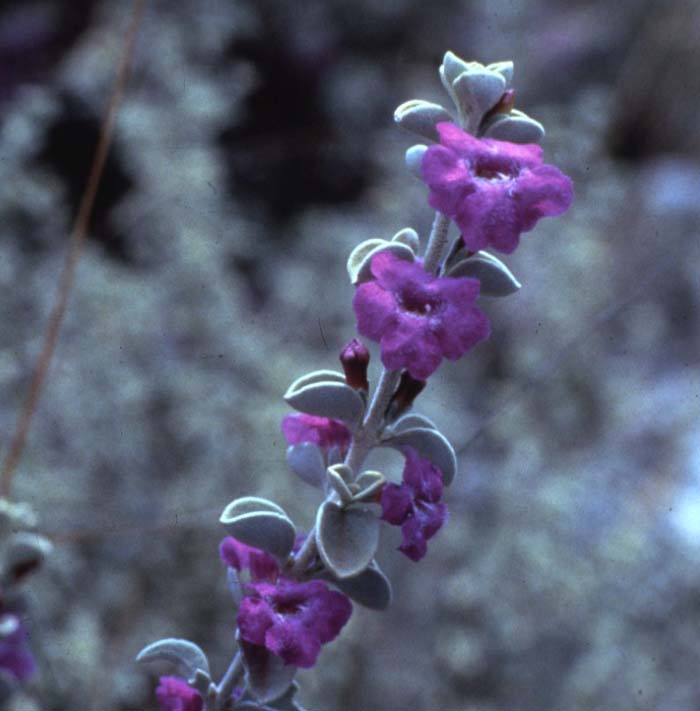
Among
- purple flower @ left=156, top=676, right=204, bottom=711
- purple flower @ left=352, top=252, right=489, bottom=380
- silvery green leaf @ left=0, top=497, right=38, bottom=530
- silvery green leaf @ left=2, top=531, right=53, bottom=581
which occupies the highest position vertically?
purple flower @ left=352, top=252, right=489, bottom=380

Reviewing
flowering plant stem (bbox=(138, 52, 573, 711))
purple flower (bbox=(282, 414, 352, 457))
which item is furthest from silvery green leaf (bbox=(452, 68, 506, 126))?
purple flower (bbox=(282, 414, 352, 457))

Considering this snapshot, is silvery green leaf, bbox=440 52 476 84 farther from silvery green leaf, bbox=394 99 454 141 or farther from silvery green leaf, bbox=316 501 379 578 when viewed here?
silvery green leaf, bbox=316 501 379 578

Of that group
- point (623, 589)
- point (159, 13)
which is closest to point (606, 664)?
point (623, 589)

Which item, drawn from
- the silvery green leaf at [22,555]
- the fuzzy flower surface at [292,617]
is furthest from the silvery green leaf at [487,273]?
the silvery green leaf at [22,555]

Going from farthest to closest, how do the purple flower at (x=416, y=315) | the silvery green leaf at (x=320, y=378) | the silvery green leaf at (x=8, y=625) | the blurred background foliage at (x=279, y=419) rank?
the blurred background foliage at (x=279, y=419) → the silvery green leaf at (x=8, y=625) → the silvery green leaf at (x=320, y=378) → the purple flower at (x=416, y=315)

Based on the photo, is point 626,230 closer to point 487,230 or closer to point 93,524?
point 93,524

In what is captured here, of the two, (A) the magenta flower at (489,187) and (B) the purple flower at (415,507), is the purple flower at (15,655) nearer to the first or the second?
(B) the purple flower at (415,507)
